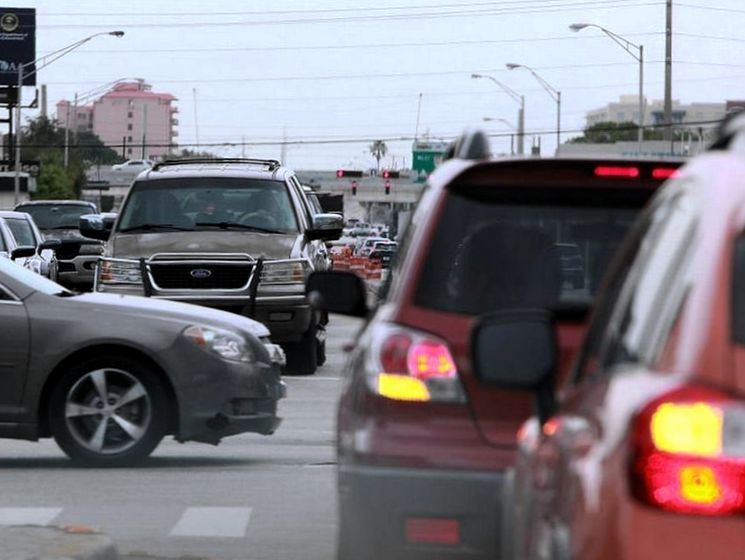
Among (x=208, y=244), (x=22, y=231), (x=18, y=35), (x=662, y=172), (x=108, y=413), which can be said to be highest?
(x=18, y=35)

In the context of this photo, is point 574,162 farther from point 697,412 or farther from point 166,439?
point 166,439

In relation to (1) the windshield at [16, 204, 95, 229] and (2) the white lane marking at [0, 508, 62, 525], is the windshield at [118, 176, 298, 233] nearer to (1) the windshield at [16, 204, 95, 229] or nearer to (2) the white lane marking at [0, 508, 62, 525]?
(2) the white lane marking at [0, 508, 62, 525]

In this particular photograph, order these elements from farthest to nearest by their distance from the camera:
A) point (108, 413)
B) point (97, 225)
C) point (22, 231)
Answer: point (22, 231) < point (97, 225) < point (108, 413)

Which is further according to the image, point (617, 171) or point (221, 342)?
point (221, 342)

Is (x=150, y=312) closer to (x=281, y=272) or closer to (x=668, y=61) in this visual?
(x=281, y=272)

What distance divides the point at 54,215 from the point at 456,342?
3783 cm

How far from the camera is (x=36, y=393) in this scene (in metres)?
12.4

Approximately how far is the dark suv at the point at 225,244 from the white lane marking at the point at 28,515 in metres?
9.58

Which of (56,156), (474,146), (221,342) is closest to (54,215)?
(221,342)

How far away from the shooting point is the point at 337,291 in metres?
8.48

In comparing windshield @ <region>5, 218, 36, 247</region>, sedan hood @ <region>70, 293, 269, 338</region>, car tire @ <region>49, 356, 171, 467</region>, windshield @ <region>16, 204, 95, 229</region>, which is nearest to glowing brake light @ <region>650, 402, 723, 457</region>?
car tire @ <region>49, 356, 171, 467</region>

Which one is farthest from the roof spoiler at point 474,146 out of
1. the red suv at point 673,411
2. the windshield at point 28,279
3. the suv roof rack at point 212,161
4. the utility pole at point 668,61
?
the utility pole at point 668,61

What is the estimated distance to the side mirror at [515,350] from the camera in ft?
14.0

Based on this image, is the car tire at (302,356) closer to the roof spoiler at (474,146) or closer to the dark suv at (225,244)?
the dark suv at (225,244)
